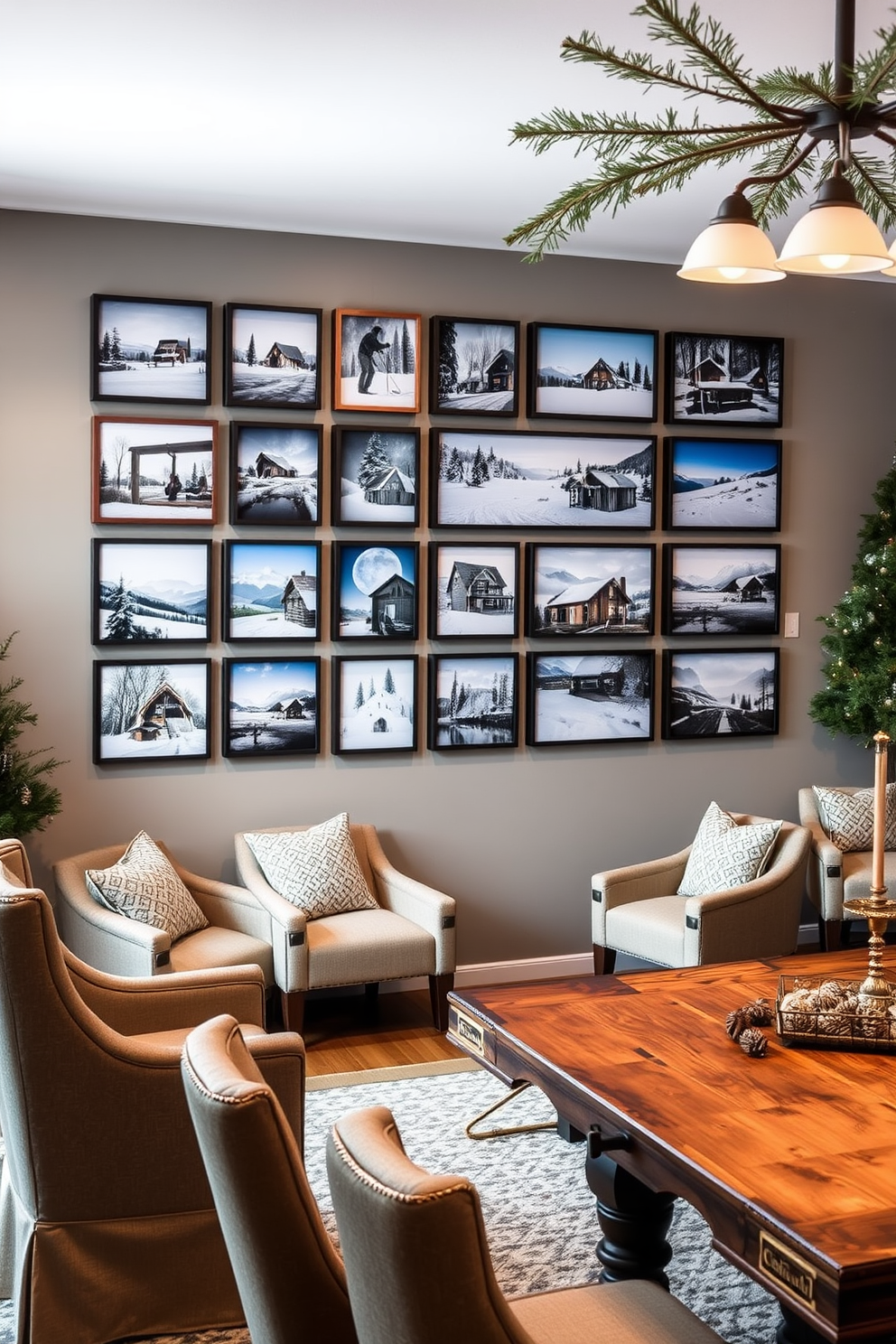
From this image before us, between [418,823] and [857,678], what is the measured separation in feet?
6.33

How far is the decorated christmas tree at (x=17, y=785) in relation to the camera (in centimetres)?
425

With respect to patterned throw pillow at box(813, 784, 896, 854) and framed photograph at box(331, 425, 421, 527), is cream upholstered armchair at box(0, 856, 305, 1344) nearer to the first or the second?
framed photograph at box(331, 425, 421, 527)

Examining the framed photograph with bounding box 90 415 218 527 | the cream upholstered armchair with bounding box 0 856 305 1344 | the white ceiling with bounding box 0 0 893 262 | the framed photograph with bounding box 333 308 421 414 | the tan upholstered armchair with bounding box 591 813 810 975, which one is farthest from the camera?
the framed photograph with bounding box 333 308 421 414

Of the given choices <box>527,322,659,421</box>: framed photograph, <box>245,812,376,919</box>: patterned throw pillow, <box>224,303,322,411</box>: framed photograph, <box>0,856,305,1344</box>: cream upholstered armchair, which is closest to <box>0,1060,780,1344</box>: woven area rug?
<box>0,856,305,1344</box>: cream upholstered armchair

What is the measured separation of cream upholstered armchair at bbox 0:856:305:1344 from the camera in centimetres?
254

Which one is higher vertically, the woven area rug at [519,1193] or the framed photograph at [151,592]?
the framed photograph at [151,592]

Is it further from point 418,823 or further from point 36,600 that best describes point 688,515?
point 36,600

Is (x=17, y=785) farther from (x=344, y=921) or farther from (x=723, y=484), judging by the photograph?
(x=723, y=484)

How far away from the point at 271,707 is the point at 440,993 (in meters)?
1.24

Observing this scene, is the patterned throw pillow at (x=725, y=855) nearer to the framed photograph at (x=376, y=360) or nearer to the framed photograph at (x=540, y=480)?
the framed photograph at (x=540, y=480)

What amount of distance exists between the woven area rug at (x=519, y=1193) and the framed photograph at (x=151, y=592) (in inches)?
67.2

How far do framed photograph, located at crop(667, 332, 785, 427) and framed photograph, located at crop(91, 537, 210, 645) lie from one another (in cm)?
208

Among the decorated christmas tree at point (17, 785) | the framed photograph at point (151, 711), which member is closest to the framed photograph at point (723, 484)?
the framed photograph at point (151, 711)

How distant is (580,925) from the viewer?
5527mm
